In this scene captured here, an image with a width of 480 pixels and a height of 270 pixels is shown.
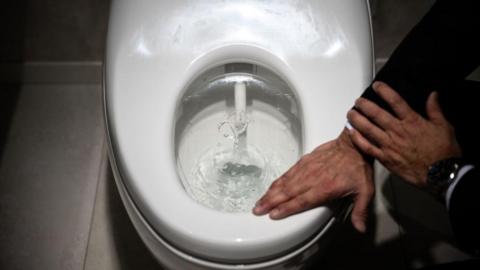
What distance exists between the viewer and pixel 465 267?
680 millimetres

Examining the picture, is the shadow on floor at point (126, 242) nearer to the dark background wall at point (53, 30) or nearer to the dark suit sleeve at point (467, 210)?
the dark background wall at point (53, 30)

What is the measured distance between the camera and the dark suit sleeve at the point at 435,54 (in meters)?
0.68

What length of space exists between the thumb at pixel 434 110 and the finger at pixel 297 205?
6.3 inches

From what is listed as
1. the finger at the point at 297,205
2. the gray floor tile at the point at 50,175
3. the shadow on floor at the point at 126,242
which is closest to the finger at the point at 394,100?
the finger at the point at 297,205

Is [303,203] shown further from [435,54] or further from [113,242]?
[113,242]

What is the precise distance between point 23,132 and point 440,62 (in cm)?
83

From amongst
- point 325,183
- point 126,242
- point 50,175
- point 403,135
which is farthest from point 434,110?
point 50,175

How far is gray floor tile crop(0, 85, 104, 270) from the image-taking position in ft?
3.31

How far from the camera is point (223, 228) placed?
2.05 ft

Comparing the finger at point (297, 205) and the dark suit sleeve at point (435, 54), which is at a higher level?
the dark suit sleeve at point (435, 54)

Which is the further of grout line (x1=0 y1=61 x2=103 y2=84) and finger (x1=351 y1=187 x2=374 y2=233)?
grout line (x1=0 y1=61 x2=103 y2=84)

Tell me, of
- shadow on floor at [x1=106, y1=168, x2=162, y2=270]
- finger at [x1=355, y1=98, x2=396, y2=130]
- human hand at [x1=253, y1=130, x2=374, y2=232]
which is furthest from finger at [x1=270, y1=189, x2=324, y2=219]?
shadow on floor at [x1=106, y1=168, x2=162, y2=270]

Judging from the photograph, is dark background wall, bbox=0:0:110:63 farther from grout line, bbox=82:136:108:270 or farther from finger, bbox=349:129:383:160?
finger, bbox=349:129:383:160

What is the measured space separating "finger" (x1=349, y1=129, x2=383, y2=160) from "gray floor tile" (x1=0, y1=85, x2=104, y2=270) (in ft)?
1.88
